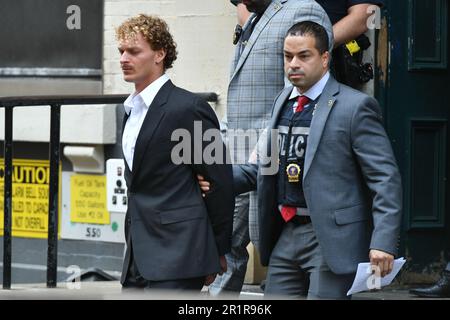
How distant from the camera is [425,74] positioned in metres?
8.88

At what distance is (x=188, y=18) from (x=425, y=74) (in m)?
1.93

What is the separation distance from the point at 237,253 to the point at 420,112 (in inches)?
84.3

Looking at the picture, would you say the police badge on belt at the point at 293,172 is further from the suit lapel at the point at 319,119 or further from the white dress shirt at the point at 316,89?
the white dress shirt at the point at 316,89

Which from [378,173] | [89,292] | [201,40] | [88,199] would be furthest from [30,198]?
[378,173]

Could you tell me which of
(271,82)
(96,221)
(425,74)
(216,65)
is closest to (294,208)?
(271,82)

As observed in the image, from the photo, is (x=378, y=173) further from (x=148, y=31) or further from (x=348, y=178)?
(x=148, y=31)

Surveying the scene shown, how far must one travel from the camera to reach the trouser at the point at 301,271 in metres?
5.98

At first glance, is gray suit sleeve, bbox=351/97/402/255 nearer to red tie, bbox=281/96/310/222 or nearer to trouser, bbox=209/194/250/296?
red tie, bbox=281/96/310/222

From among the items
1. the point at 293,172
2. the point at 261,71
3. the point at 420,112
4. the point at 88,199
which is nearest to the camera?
the point at 293,172

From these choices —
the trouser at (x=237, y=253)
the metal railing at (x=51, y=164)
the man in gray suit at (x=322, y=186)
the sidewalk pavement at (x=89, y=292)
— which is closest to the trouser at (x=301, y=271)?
the man in gray suit at (x=322, y=186)

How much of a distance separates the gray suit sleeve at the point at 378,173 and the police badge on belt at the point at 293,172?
0.28 metres

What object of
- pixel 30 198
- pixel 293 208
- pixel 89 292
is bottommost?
pixel 89 292

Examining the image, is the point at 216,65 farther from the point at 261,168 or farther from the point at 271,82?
the point at 261,168

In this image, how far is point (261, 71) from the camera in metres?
7.26
